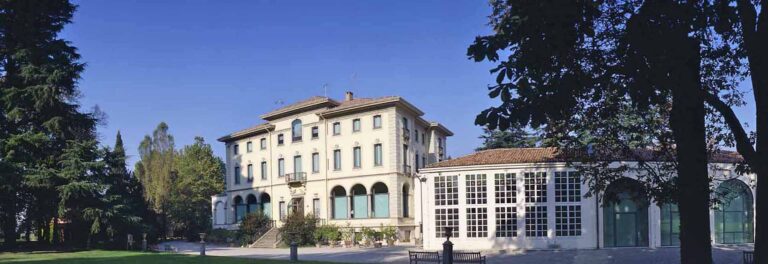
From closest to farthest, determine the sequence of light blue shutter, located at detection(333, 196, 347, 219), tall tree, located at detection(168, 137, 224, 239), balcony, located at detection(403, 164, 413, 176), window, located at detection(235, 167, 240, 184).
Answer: balcony, located at detection(403, 164, 413, 176), light blue shutter, located at detection(333, 196, 347, 219), window, located at detection(235, 167, 240, 184), tall tree, located at detection(168, 137, 224, 239)

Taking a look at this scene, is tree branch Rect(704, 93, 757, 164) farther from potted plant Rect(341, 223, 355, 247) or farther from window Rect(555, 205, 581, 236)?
potted plant Rect(341, 223, 355, 247)

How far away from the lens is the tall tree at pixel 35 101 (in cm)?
3088

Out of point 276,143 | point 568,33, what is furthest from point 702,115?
point 276,143

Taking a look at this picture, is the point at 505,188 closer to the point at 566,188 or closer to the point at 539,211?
the point at 539,211

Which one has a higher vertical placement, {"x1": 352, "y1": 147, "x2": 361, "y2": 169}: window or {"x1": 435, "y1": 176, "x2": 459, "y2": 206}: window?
{"x1": 352, "y1": 147, "x2": 361, "y2": 169}: window

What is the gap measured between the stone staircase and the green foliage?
1323 mm

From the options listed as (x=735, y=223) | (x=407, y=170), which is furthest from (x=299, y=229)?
(x=735, y=223)

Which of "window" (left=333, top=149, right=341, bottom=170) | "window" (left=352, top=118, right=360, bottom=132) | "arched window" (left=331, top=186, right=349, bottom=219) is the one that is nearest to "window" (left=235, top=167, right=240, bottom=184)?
"arched window" (left=331, top=186, right=349, bottom=219)

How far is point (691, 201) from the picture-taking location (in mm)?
8750

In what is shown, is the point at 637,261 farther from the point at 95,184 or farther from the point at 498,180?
the point at 95,184

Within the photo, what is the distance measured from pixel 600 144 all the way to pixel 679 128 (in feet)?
11.8

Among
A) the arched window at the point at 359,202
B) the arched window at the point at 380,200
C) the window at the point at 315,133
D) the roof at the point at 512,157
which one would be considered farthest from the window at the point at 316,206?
the roof at the point at 512,157

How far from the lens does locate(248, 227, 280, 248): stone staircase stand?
40156mm

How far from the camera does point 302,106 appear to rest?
148 ft
